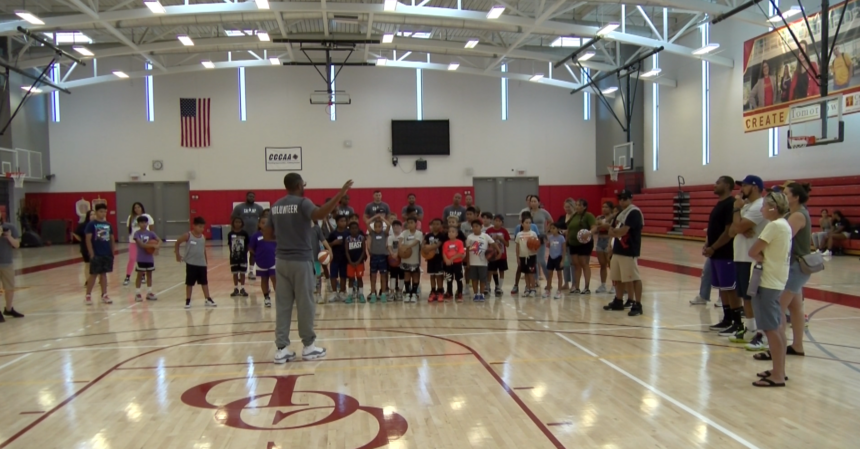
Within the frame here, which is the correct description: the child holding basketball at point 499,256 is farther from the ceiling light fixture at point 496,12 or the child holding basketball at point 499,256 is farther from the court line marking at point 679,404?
the ceiling light fixture at point 496,12

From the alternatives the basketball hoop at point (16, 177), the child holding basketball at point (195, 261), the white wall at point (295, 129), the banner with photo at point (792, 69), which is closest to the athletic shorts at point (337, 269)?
the child holding basketball at point (195, 261)

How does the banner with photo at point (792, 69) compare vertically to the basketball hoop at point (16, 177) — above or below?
above

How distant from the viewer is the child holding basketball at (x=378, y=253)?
371 inches

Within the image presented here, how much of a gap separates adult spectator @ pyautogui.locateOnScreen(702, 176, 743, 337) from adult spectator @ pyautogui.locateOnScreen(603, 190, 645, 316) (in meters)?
1.00

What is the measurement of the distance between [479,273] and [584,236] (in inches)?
71.0

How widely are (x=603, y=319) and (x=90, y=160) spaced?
24388 mm

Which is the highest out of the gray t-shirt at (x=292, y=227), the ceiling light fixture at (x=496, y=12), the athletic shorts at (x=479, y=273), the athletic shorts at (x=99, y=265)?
the ceiling light fixture at (x=496, y=12)

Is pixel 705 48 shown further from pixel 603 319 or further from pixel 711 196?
pixel 603 319

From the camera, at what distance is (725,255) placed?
677 cm

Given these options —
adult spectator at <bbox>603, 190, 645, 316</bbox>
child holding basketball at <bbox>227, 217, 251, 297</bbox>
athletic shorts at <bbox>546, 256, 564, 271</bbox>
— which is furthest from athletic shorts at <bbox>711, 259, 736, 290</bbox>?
child holding basketball at <bbox>227, 217, 251, 297</bbox>

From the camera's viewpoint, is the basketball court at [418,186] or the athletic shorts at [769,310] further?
the athletic shorts at [769,310]

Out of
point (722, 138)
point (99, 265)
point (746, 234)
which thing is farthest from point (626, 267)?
point (722, 138)

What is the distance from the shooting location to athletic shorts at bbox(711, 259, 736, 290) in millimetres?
6641

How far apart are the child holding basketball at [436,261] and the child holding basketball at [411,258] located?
18 cm
